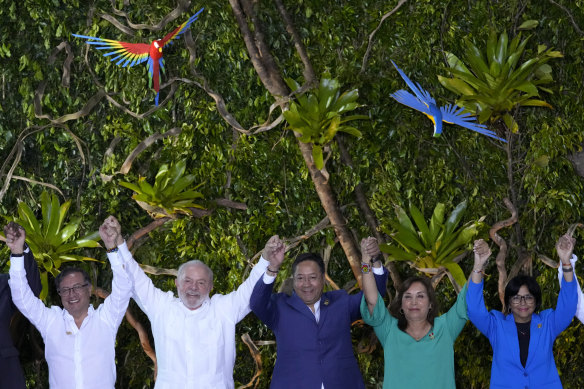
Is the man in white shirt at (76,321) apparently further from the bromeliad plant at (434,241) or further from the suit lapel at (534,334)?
the suit lapel at (534,334)

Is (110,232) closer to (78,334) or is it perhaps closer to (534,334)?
(78,334)

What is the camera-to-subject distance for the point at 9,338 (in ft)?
11.4

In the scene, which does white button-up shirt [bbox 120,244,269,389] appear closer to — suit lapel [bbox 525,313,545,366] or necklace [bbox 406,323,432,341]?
necklace [bbox 406,323,432,341]

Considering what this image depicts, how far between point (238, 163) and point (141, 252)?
2.50 ft

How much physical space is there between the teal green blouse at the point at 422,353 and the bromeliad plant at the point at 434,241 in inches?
35.3

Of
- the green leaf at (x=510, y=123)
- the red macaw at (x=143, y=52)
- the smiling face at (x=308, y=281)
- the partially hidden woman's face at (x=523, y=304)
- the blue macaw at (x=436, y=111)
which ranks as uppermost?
the red macaw at (x=143, y=52)

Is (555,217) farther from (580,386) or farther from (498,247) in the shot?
(580,386)

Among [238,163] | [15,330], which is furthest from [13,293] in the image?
[238,163]

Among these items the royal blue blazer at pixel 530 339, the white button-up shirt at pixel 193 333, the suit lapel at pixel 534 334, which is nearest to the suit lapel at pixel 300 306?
the white button-up shirt at pixel 193 333

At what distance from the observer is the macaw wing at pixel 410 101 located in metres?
4.38

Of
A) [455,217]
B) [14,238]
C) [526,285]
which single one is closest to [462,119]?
[455,217]

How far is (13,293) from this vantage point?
3.35 m

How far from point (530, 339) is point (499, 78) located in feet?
4.91

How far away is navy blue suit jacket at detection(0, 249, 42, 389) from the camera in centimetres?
339
